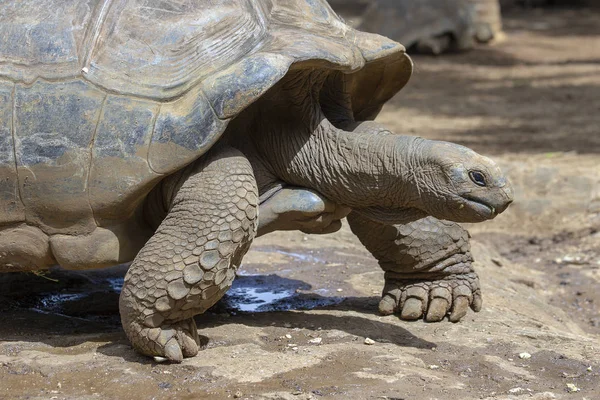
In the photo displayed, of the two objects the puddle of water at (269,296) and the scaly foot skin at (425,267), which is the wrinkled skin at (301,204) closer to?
the scaly foot skin at (425,267)

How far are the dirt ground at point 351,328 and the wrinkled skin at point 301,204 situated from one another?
187 mm

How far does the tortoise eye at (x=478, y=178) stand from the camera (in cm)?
357

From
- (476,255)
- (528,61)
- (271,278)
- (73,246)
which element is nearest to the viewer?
(73,246)

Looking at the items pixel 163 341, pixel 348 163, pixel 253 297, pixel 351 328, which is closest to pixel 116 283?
pixel 253 297

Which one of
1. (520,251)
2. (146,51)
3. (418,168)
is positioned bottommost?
(520,251)

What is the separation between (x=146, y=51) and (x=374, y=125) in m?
1.01

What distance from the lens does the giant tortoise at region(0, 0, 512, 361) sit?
3.53 m

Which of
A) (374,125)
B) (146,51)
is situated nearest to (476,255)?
(374,125)

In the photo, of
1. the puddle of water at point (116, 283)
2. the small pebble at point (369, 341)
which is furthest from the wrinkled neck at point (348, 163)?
the puddle of water at point (116, 283)

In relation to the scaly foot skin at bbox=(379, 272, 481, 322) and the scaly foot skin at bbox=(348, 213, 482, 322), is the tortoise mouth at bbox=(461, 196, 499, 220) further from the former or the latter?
the scaly foot skin at bbox=(379, 272, 481, 322)

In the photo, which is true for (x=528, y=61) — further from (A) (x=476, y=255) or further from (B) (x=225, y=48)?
(B) (x=225, y=48)

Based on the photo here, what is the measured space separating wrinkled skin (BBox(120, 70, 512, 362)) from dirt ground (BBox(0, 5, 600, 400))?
19 centimetres

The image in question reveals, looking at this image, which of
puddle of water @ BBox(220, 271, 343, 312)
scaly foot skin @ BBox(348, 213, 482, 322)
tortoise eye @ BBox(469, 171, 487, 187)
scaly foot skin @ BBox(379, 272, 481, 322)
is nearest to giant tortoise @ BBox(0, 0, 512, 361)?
tortoise eye @ BBox(469, 171, 487, 187)

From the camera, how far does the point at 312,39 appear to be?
3785 millimetres
